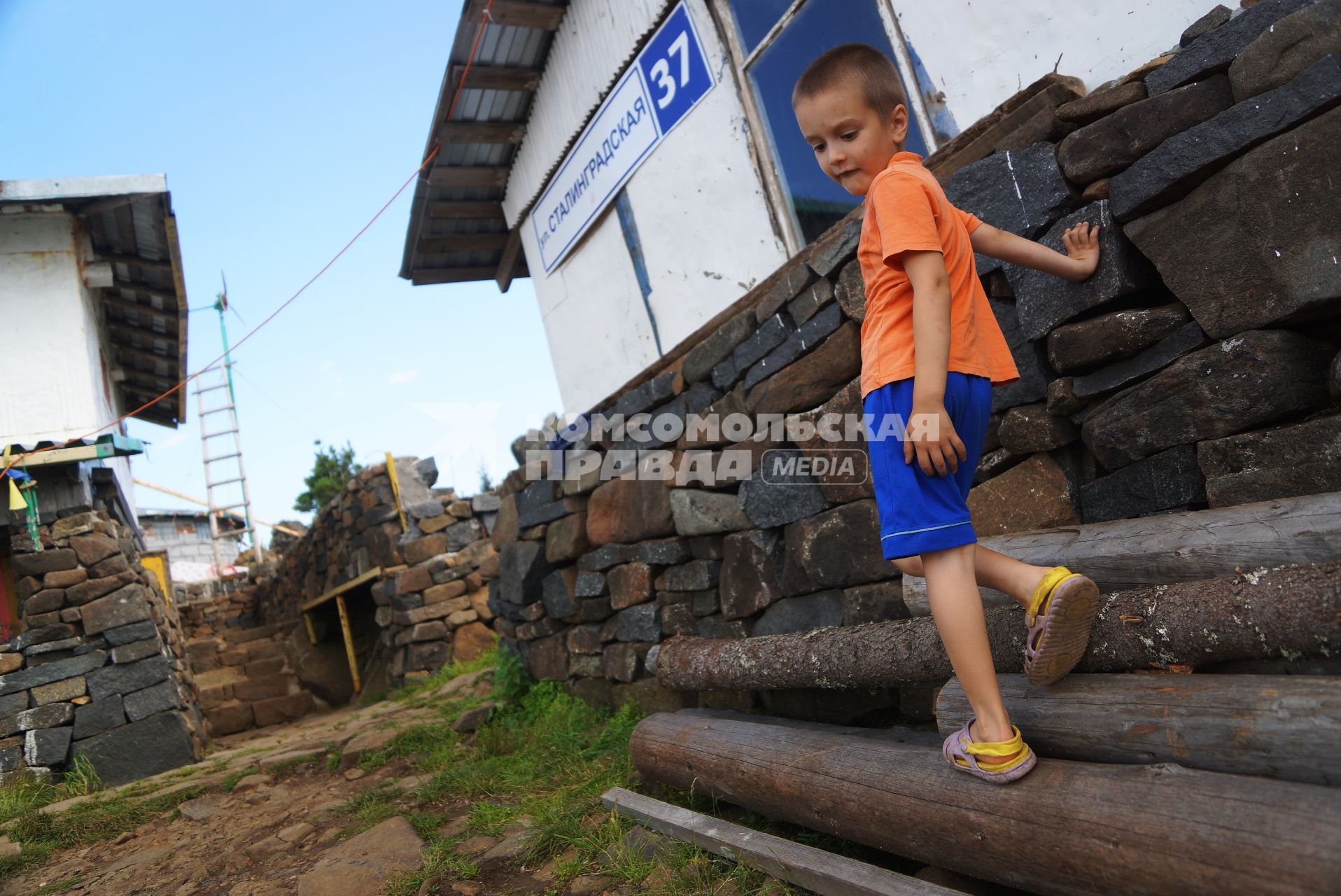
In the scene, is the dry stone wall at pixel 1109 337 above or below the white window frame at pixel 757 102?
below

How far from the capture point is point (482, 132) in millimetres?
6426

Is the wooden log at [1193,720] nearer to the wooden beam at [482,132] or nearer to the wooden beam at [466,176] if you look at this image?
the wooden beam at [482,132]

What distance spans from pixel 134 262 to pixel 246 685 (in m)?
5.35

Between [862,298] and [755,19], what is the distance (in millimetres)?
1916

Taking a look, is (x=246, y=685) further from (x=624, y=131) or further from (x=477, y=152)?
(x=624, y=131)

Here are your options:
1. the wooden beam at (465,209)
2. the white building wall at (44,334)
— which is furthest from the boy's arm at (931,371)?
the white building wall at (44,334)

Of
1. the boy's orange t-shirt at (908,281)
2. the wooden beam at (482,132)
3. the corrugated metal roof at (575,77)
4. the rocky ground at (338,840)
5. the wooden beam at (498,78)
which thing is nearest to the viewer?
the boy's orange t-shirt at (908,281)

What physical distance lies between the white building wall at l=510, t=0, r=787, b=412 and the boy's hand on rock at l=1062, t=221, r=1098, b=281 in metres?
1.85

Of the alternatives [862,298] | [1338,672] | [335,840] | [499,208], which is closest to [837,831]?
[1338,672]

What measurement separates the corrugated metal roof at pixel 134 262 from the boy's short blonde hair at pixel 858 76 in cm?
784

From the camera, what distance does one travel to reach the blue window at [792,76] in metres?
3.75

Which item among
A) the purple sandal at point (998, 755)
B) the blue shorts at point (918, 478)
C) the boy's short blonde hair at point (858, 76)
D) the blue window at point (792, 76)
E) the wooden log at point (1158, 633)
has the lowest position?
the purple sandal at point (998, 755)

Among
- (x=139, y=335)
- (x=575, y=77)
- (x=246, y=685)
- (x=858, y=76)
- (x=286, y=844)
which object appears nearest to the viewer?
(x=858, y=76)

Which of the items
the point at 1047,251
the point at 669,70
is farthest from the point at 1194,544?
the point at 669,70
